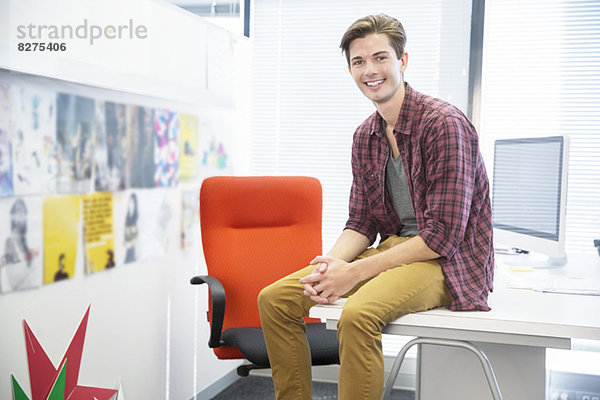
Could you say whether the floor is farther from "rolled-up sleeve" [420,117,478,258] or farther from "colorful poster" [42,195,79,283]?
"rolled-up sleeve" [420,117,478,258]

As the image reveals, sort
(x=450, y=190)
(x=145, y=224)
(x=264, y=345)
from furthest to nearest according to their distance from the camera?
(x=145, y=224)
(x=264, y=345)
(x=450, y=190)

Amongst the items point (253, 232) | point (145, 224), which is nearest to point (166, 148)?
point (145, 224)

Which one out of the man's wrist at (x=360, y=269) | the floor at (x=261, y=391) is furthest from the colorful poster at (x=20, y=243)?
the floor at (x=261, y=391)

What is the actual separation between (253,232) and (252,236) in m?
0.02

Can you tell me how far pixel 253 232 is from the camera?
2.47 metres

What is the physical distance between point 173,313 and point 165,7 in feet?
4.15

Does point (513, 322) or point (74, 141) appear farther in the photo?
point (74, 141)

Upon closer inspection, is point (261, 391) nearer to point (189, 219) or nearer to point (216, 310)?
point (189, 219)

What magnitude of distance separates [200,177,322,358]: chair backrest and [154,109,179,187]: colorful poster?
9.8 inches

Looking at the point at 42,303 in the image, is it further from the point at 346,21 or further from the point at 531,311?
the point at 346,21

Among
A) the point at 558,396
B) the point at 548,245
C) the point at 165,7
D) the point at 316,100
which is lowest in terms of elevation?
the point at 558,396

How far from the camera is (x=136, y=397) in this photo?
7.88ft

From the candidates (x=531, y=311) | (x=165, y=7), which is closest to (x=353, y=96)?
(x=165, y=7)

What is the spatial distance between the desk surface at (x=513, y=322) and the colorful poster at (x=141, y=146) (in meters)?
1.03
